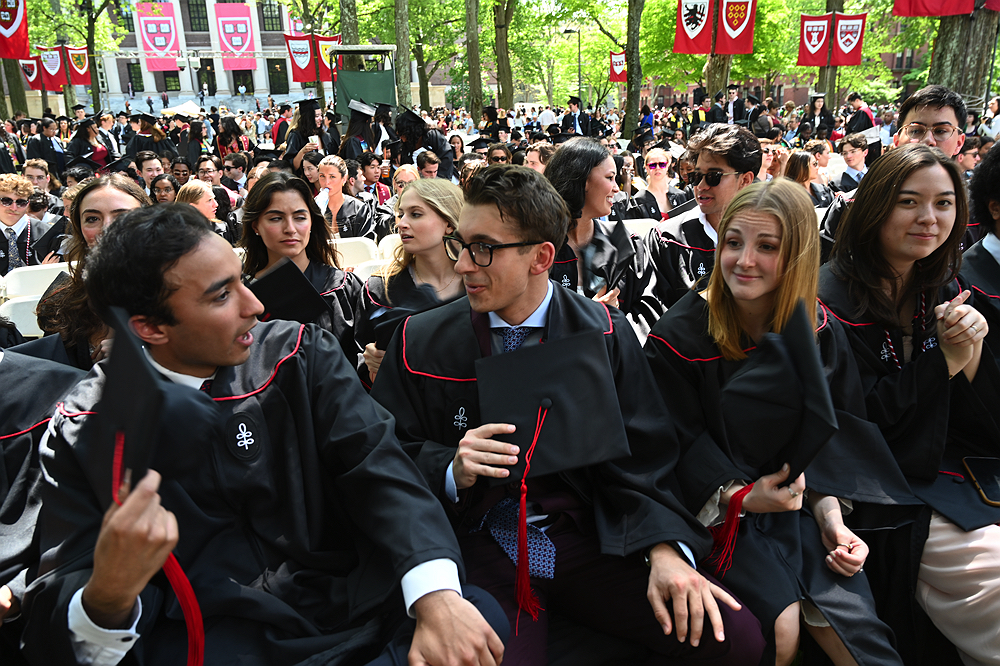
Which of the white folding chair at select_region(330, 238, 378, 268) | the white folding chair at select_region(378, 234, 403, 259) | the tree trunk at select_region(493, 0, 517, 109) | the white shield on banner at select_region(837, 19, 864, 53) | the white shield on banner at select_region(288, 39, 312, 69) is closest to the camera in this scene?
the white folding chair at select_region(378, 234, 403, 259)

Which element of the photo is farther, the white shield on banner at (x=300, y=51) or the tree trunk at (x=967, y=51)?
the white shield on banner at (x=300, y=51)

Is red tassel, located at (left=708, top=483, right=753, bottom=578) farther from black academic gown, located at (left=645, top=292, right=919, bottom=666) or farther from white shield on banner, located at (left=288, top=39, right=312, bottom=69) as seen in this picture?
white shield on banner, located at (left=288, top=39, right=312, bottom=69)

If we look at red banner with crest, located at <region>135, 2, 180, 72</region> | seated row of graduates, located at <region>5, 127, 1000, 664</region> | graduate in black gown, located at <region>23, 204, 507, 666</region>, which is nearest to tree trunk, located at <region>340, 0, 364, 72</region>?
seated row of graduates, located at <region>5, 127, 1000, 664</region>

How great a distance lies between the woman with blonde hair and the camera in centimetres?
378

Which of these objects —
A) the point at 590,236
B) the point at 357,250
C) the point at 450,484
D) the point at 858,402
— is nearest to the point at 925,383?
the point at 858,402

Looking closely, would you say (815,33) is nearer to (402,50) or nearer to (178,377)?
(402,50)

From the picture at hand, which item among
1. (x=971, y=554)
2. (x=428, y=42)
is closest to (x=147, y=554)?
(x=971, y=554)

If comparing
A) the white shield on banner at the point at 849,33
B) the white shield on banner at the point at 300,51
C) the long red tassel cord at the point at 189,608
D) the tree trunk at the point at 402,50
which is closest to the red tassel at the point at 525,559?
the long red tassel cord at the point at 189,608

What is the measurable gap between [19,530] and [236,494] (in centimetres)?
72

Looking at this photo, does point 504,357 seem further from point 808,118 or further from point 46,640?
point 808,118

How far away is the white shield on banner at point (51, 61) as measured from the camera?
23.7 meters

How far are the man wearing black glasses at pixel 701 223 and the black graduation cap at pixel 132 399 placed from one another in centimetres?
321

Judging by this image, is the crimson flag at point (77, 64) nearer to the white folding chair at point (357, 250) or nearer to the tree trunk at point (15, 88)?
the tree trunk at point (15, 88)

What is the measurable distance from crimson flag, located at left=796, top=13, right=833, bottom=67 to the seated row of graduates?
66.0ft
